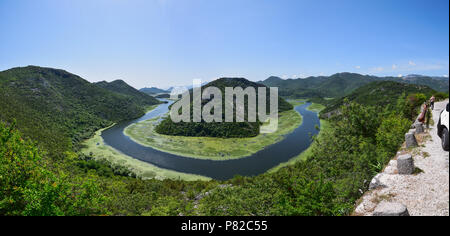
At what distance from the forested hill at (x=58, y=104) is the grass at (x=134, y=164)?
753 centimetres

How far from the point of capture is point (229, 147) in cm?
5994

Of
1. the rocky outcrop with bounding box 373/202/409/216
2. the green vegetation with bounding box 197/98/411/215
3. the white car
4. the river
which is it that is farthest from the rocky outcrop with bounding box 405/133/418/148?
the river

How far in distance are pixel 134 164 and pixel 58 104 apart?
8092 centimetres

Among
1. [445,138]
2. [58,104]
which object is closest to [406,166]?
[445,138]

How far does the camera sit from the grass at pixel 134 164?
139 feet

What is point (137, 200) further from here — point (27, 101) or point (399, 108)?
point (27, 101)

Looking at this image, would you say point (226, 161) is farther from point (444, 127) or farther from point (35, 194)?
point (444, 127)

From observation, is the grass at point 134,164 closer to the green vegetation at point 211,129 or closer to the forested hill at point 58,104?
the forested hill at point 58,104

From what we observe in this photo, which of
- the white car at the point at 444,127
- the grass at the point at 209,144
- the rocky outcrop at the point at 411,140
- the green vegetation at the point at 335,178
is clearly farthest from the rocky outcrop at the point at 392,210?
the grass at the point at 209,144

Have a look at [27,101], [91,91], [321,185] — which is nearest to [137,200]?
[321,185]

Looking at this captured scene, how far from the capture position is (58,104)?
95.8 meters
